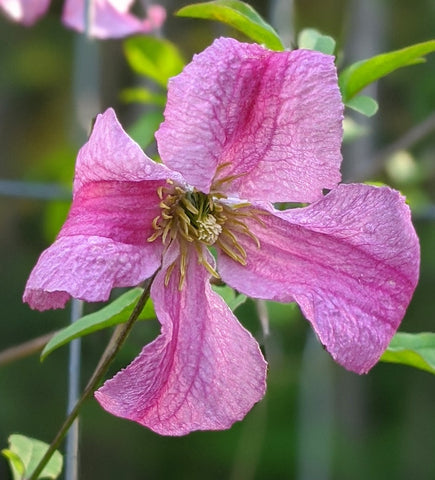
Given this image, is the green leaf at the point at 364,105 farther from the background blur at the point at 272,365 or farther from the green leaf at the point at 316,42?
the background blur at the point at 272,365

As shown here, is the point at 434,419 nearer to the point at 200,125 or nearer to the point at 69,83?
the point at 69,83

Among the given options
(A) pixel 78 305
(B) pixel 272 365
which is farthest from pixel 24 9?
(B) pixel 272 365

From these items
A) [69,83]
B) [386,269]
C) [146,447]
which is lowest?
[146,447]

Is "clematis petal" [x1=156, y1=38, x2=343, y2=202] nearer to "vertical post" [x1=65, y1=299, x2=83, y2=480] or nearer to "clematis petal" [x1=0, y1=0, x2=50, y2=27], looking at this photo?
"vertical post" [x1=65, y1=299, x2=83, y2=480]

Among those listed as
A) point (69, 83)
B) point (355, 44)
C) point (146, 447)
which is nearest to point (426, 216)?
point (355, 44)

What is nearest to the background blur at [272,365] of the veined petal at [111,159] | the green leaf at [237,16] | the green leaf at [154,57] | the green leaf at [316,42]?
the green leaf at [154,57]

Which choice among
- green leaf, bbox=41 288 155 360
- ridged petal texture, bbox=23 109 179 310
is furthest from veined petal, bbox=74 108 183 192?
green leaf, bbox=41 288 155 360
